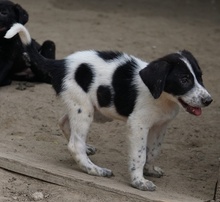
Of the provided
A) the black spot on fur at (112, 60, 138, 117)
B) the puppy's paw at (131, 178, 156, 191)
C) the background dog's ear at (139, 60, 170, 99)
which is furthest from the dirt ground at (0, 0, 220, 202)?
the background dog's ear at (139, 60, 170, 99)

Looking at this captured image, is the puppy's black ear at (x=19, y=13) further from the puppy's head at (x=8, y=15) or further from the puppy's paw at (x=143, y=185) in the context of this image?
the puppy's paw at (x=143, y=185)

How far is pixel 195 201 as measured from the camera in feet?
16.4

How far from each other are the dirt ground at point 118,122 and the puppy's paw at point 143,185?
0.16 m

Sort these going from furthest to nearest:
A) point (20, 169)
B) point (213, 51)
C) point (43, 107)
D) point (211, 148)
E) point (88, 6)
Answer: point (88, 6) < point (213, 51) < point (43, 107) < point (211, 148) < point (20, 169)

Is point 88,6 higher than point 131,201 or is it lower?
lower

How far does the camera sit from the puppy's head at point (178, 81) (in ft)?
16.4

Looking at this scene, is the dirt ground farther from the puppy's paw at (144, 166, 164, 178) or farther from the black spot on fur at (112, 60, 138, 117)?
the black spot on fur at (112, 60, 138, 117)

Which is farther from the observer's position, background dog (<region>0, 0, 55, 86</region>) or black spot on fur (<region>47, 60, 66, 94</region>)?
background dog (<region>0, 0, 55, 86</region>)

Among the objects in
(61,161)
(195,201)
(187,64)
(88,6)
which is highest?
(187,64)

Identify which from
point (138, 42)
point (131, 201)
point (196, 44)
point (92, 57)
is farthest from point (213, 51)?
point (131, 201)

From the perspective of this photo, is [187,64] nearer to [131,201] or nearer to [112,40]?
[131,201]

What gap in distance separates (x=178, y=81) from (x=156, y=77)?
17cm

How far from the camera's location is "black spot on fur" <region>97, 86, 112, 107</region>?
17.5ft

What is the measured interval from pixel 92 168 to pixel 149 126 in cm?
60
